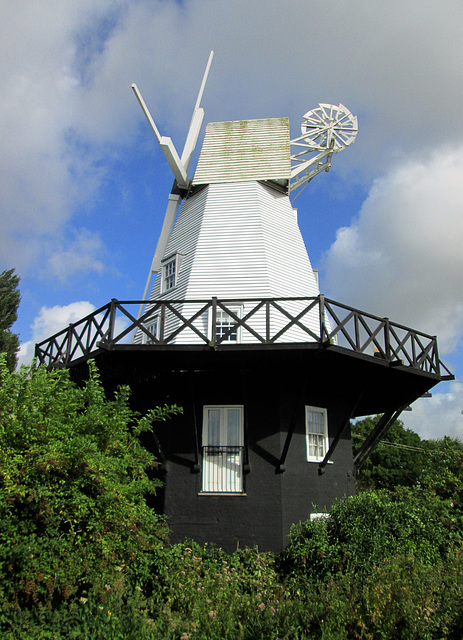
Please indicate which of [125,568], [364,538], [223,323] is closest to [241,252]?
[223,323]

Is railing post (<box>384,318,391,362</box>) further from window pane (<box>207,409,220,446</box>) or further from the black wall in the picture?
window pane (<box>207,409,220,446</box>)

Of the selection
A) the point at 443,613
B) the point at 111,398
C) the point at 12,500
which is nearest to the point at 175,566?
the point at 12,500

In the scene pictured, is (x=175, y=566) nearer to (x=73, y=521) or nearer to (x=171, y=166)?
(x=73, y=521)

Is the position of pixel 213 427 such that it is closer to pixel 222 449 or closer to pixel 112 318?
pixel 222 449

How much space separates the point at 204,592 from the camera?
8719 mm

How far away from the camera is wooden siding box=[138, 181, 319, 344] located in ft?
43.5

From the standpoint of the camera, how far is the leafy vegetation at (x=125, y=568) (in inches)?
279

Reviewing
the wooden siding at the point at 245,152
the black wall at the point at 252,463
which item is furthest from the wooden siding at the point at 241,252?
the black wall at the point at 252,463

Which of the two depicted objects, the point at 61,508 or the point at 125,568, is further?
the point at 125,568

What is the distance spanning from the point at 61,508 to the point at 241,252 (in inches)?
324

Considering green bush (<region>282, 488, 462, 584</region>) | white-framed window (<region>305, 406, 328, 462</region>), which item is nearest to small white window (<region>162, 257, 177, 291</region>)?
white-framed window (<region>305, 406, 328, 462</region>)

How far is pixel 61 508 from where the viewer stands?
746 centimetres

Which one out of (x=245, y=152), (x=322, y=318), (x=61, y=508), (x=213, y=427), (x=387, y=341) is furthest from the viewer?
(x=245, y=152)

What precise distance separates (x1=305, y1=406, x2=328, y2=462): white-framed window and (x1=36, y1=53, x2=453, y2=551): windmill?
0.03 metres
